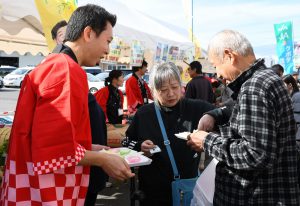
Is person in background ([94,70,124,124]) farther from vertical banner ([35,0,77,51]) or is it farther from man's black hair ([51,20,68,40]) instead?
man's black hair ([51,20,68,40])

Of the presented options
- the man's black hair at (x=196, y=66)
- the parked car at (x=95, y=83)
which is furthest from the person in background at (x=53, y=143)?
the parked car at (x=95, y=83)

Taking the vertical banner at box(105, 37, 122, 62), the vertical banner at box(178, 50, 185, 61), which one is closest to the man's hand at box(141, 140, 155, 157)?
the vertical banner at box(105, 37, 122, 62)

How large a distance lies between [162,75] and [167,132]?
0.38 meters

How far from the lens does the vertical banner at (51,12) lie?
3777mm

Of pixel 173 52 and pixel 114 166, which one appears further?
pixel 173 52

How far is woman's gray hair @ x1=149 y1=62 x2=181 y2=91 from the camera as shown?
2223 millimetres

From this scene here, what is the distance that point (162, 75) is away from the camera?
2.23 metres

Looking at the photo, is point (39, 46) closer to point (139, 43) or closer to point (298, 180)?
point (139, 43)

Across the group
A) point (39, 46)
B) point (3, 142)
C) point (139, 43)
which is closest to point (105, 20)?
point (3, 142)

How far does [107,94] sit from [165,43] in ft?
4.50

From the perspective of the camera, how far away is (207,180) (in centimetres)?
179

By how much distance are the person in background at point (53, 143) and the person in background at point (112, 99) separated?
4.12 m

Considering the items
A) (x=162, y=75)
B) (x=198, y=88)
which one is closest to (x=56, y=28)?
(x=162, y=75)

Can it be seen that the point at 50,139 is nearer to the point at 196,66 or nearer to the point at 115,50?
the point at 115,50
